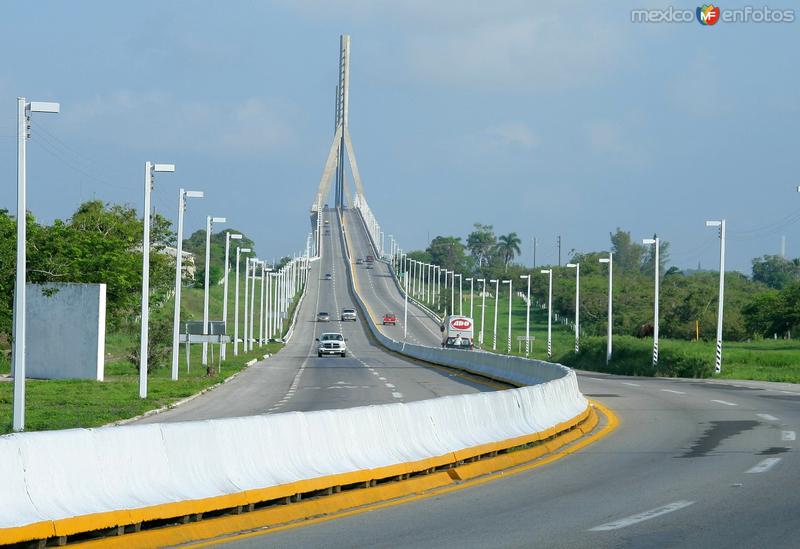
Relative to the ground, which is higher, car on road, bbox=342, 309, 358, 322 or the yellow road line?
the yellow road line

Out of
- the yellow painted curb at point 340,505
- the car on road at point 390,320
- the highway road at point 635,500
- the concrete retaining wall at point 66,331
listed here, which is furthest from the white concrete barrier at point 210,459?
the car on road at point 390,320

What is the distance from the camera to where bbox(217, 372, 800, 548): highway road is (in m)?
11.1

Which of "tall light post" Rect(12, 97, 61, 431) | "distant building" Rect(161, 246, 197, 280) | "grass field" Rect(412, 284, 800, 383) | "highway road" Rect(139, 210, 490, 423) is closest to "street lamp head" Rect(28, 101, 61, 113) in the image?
"tall light post" Rect(12, 97, 61, 431)

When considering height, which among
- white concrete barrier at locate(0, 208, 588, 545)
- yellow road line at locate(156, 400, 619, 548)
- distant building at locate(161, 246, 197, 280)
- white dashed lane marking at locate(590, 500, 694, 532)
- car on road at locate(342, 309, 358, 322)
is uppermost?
distant building at locate(161, 246, 197, 280)

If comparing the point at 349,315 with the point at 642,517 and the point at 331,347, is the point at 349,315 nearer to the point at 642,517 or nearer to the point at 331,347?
the point at 331,347

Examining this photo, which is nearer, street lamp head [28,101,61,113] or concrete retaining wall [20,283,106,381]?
street lamp head [28,101,61,113]

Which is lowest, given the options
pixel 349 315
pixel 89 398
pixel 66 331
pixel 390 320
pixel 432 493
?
pixel 390 320

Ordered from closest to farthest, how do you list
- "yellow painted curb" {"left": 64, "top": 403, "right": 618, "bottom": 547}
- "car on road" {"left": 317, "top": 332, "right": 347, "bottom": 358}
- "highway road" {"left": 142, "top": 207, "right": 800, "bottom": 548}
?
"yellow painted curb" {"left": 64, "top": 403, "right": 618, "bottom": 547}
"highway road" {"left": 142, "top": 207, "right": 800, "bottom": 548}
"car on road" {"left": 317, "top": 332, "right": 347, "bottom": 358}

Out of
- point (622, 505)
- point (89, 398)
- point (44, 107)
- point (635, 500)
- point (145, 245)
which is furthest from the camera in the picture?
point (145, 245)

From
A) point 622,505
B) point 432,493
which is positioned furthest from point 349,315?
point 622,505

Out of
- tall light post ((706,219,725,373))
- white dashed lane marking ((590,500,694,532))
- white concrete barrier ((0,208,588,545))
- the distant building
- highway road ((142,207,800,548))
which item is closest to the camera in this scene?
white concrete barrier ((0,208,588,545))

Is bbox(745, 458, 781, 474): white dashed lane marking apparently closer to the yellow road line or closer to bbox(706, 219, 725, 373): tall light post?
the yellow road line

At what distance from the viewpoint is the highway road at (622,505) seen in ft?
36.3

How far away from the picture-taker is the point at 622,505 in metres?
13.4
